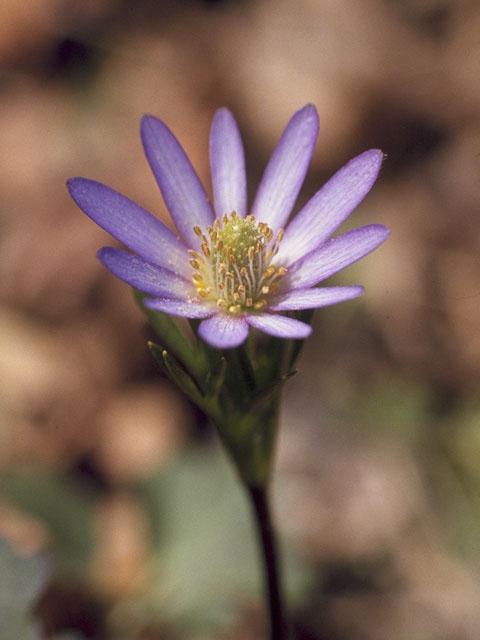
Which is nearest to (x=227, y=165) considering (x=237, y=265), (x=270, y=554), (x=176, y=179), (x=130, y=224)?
(x=176, y=179)

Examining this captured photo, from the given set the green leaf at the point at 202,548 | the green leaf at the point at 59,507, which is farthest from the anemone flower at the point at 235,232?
the green leaf at the point at 59,507

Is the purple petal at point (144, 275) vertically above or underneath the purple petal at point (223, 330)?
above

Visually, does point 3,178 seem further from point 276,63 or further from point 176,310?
point 176,310

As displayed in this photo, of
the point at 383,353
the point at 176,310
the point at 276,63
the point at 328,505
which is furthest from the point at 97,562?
the point at 276,63

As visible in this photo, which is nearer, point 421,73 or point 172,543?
point 172,543

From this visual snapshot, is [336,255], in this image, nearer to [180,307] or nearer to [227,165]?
[180,307]

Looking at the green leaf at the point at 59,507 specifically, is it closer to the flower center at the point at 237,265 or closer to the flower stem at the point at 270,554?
the flower stem at the point at 270,554
